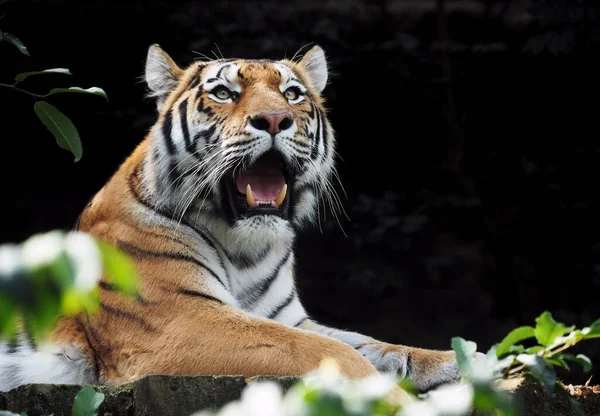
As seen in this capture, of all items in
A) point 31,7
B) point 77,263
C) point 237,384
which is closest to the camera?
point 77,263

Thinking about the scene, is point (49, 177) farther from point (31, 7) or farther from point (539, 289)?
point (539, 289)

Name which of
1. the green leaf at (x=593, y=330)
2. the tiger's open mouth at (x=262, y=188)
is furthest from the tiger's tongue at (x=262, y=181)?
the green leaf at (x=593, y=330)

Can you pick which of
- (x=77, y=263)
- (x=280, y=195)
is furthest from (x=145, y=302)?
(x=77, y=263)

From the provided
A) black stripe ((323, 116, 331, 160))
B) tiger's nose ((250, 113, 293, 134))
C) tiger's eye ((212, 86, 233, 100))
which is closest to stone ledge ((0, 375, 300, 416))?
tiger's nose ((250, 113, 293, 134))

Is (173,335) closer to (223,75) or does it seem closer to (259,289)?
(259,289)

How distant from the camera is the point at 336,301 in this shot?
6.55m

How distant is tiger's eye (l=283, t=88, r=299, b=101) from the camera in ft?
10.7

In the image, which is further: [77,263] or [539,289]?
[539,289]

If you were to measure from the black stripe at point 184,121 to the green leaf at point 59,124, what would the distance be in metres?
1.21

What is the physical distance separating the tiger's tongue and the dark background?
9.76 ft

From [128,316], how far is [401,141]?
4.09 m

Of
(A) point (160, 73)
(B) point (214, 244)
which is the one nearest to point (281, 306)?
(B) point (214, 244)

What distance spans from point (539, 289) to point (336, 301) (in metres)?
1.36

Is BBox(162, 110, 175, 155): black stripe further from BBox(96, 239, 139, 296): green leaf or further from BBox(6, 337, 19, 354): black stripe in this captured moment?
BBox(96, 239, 139, 296): green leaf
